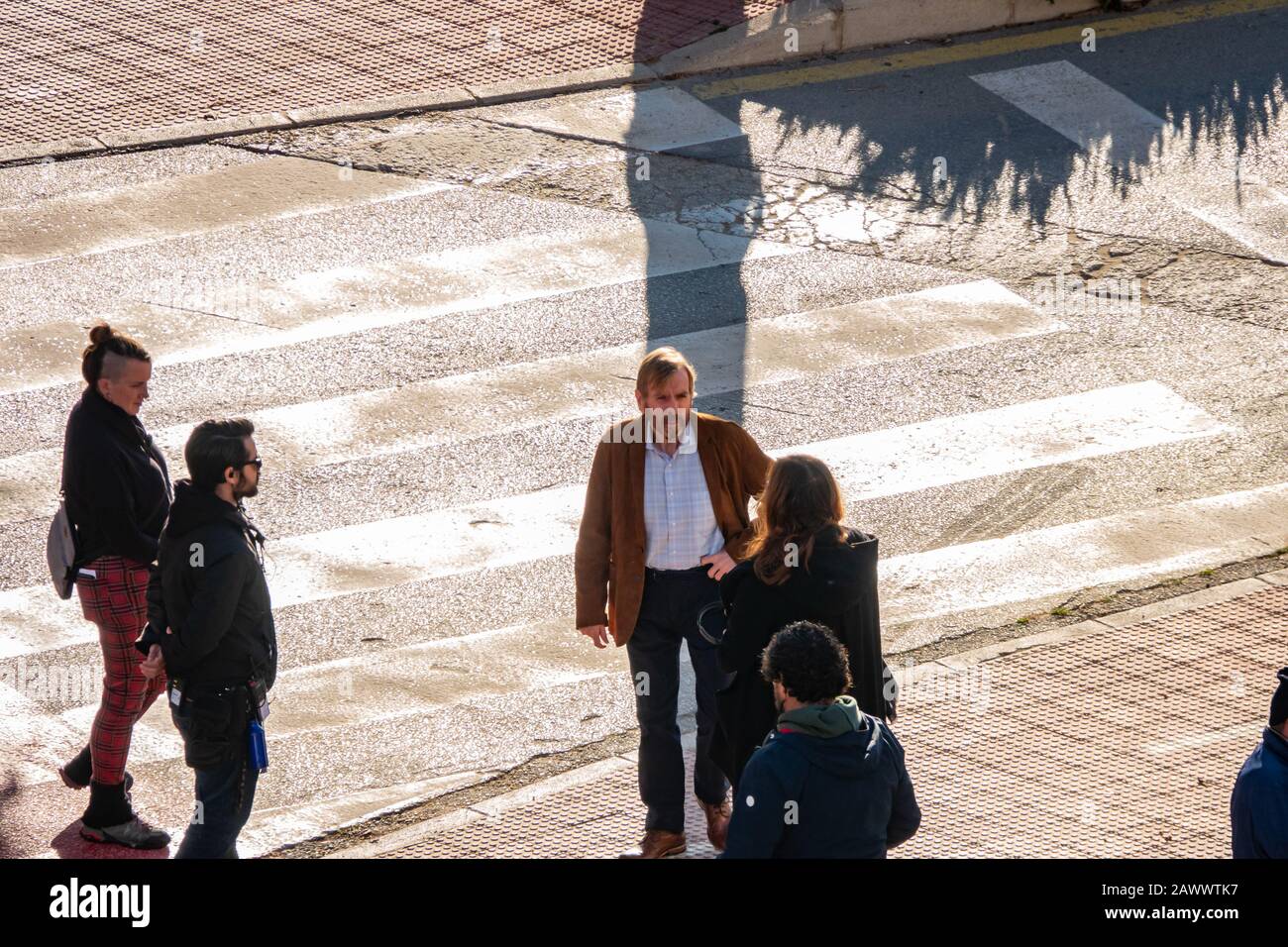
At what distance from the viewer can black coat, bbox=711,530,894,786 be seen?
573 cm

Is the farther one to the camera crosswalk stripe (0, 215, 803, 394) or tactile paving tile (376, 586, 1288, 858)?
crosswalk stripe (0, 215, 803, 394)

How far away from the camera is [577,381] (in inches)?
413

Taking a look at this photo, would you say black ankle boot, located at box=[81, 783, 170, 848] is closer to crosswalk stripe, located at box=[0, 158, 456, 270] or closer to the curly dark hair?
the curly dark hair

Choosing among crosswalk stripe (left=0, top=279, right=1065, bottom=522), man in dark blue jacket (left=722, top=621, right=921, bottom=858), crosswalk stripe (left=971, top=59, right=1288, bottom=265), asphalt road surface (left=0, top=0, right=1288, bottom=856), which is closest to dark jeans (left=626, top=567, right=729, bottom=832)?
asphalt road surface (left=0, top=0, right=1288, bottom=856)

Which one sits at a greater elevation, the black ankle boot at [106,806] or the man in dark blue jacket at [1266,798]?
the man in dark blue jacket at [1266,798]

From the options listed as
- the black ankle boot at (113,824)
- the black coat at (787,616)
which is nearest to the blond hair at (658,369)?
the black coat at (787,616)

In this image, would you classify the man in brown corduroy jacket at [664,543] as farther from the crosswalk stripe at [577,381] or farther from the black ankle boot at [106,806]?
the crosswalk stripe at [577,381]

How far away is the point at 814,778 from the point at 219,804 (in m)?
2.26

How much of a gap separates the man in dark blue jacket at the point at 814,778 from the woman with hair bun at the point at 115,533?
273cm

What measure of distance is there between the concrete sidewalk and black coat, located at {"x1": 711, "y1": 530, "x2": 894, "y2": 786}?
40.3 inches

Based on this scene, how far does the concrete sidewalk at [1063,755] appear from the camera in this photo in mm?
6754

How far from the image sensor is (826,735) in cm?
483

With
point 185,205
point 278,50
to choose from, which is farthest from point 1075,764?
point 278,50
